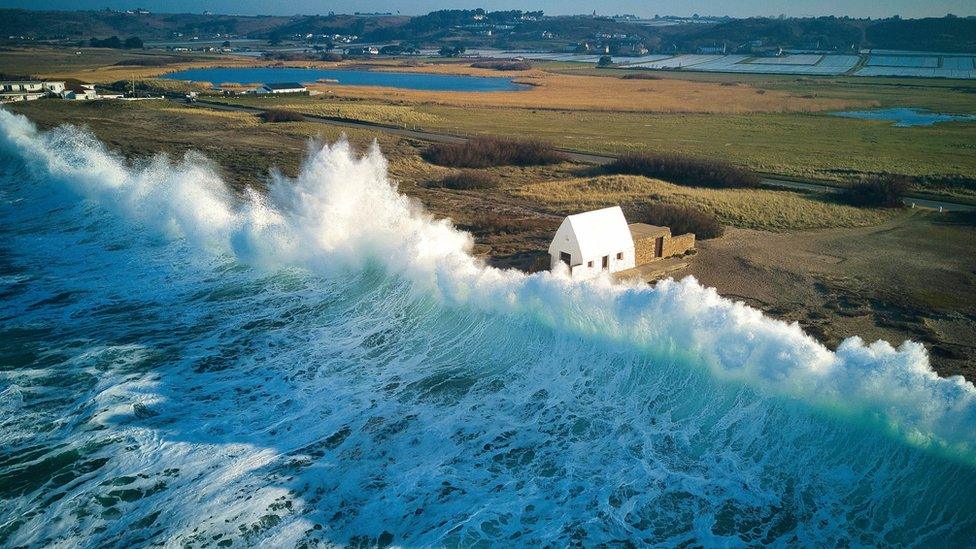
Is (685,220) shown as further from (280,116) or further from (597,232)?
(280,116)

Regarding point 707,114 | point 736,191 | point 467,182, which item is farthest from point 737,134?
point 467,182

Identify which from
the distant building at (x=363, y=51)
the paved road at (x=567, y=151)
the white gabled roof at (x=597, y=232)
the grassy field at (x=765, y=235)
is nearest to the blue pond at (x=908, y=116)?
the paved road at (x=567, y=151)

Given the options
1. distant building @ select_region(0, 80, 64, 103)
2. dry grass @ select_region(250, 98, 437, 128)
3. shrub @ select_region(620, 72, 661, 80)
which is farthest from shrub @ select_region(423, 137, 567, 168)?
shrub @ select_region(620, 72, 661, 80)

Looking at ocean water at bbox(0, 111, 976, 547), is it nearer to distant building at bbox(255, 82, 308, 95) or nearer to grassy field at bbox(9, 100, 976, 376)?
grassy field at bbox(9, 100, 976, 376)

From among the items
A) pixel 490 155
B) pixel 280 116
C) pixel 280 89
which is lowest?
pixel 490 155

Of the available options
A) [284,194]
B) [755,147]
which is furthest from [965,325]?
[755,147]

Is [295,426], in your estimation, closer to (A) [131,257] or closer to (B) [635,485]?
(B) [635,485]
